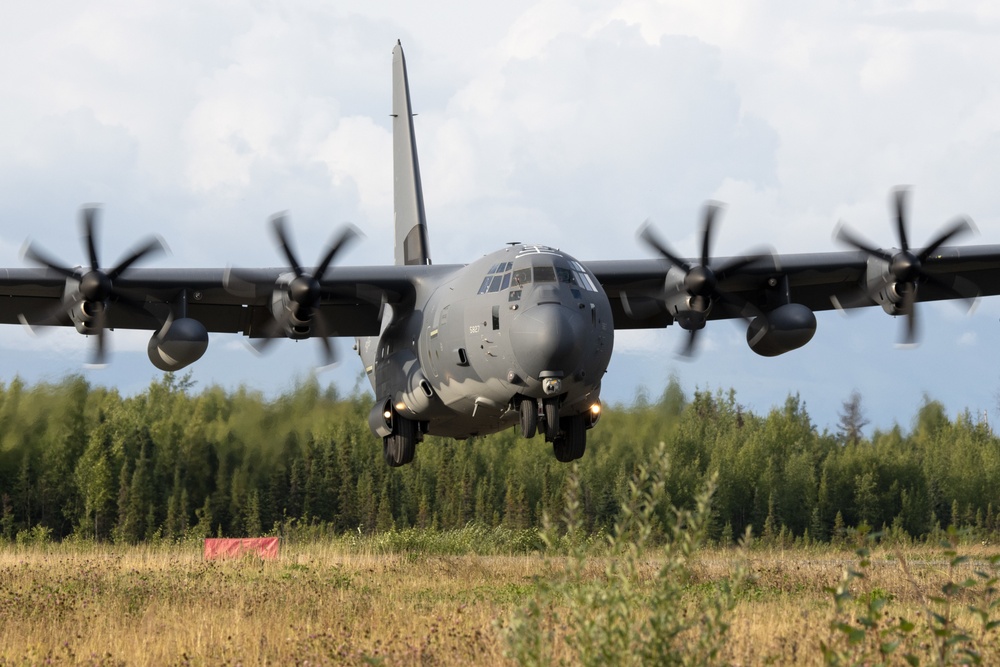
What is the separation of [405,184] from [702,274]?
967cm

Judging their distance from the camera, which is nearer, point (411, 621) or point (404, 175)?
point (411, 621)

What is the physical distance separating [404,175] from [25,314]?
1007 centimetres

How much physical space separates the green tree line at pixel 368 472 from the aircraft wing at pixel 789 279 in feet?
22.1

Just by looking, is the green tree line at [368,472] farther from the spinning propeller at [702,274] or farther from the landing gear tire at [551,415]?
the landing gear tire at [551,415]

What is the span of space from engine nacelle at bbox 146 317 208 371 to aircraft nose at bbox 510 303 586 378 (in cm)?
667

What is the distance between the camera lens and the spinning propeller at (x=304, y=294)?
20.7 metres

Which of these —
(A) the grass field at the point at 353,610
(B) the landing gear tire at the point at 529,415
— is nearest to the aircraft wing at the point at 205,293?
(B) the landing gear tire at the point at 529,415

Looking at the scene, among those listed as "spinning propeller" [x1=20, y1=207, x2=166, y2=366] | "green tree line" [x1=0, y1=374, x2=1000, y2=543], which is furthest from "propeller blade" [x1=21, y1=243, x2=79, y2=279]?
"green tree line" [x1=0, y1=374, x2=1000, y2=543]

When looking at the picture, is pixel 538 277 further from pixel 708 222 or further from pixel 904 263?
pixel 904 263

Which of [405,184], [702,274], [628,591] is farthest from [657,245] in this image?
[628,591]

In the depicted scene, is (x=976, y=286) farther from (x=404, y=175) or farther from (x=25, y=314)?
(x=25, y=314)

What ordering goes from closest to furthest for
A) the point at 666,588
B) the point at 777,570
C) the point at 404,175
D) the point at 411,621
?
the point at 666,588
the point at 411,621
the point at 777,570
the point at 404,175

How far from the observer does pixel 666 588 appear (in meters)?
6.42

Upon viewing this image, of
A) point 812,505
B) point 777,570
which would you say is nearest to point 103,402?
point 777,570
